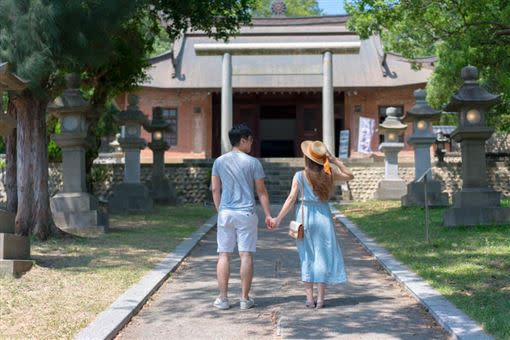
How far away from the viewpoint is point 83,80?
15.0 meters

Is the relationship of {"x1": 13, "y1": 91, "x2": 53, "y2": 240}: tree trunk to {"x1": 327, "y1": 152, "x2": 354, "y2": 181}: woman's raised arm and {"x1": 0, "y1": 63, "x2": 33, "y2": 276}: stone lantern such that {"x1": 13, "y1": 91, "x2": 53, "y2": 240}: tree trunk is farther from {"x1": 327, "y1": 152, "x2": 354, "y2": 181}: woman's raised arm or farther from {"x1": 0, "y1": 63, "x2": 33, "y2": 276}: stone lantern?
{"x1": 327, "y1": 152, "x2": 354, "y2": 181}: woman's raised arm

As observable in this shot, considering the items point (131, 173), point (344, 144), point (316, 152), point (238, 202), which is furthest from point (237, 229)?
point (344, 144)

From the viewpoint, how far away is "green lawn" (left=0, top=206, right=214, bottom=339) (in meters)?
5.03

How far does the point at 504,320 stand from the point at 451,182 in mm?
15936

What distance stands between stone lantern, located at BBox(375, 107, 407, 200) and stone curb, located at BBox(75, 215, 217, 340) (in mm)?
11222

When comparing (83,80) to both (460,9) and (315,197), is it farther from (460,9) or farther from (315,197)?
(315,197)

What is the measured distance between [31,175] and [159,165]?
9368 mm

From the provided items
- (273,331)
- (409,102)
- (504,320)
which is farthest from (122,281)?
(409,102)

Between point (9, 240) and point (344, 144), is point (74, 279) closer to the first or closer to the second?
point (9, 240)

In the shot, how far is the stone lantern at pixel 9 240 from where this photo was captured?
6844 mm

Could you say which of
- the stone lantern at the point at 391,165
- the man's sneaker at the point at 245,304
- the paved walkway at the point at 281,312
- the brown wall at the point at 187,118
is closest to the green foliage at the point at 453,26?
the stone lantern at the point at 391,165

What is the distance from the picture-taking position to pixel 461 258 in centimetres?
782

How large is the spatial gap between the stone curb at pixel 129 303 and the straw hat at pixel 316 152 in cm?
205

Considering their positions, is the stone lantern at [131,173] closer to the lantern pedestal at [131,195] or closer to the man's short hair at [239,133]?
the lantern pedestal at [131,195]
